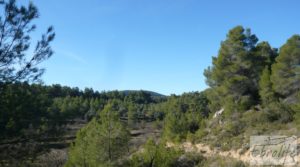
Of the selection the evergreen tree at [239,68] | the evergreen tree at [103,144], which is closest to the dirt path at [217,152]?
the evergreen tree at [239,68]

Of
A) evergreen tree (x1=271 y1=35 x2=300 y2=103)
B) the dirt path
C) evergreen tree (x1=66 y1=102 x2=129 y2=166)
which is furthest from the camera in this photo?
evergreen tree (x1=271 y1=35 x2=300 y2=103)

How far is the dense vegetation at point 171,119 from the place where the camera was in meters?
7.05

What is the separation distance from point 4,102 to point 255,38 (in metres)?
27.6

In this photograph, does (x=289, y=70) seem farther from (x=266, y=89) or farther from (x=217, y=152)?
(x=217, y=152)

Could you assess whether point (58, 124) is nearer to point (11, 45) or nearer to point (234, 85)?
point (11, 45)

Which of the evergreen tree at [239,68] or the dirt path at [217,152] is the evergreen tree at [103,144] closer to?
the dirt path at [217,152]

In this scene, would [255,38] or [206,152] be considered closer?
[206,152]

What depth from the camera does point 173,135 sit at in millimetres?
31359

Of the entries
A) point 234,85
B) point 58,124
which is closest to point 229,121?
point 234,85

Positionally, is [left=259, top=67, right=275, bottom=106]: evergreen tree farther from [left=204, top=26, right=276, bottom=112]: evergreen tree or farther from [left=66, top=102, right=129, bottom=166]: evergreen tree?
[left=66, top=102, right=129, bottom=166]: evergreen tree

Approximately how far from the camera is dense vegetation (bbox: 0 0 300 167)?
23.1 feet

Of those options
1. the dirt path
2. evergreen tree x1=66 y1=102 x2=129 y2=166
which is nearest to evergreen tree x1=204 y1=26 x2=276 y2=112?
the dirt path

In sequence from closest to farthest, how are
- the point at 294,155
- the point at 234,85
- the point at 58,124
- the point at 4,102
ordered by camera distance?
the point at 4,102 → the point at 58,124 → the point at 294,155 → the point at 234,85

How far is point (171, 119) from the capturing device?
3200 cm
